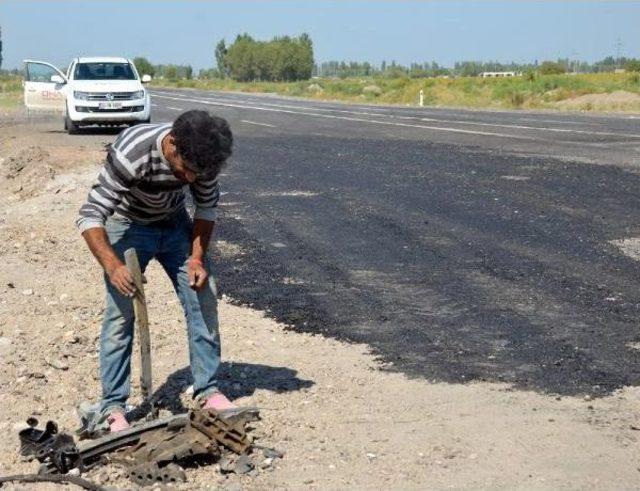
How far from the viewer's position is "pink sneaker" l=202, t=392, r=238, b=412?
5473mm

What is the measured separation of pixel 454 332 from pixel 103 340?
273 centimetres

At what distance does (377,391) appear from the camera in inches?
237

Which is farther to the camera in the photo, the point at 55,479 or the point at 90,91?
the point at 90,91

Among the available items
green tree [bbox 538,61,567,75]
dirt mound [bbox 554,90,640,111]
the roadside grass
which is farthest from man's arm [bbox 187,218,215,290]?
green tree [bbox 538,61,567,75]

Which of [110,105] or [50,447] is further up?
[110,105]

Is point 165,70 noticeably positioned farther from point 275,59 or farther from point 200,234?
point 200,234

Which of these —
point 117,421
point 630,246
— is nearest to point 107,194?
point 117,421

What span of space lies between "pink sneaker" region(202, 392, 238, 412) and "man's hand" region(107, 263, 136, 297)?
82 cm

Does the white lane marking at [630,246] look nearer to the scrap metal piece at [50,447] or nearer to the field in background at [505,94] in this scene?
the scrap metal piece at [50,447]

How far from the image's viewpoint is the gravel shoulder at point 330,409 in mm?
4887

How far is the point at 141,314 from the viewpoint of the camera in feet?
17.3

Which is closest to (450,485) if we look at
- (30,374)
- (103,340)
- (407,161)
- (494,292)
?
(103,340)

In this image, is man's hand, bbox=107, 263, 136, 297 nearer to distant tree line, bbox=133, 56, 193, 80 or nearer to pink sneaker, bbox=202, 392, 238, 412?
pink sneaker, bbox=202, 392, 238, 412

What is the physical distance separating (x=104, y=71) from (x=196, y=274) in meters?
22.7
